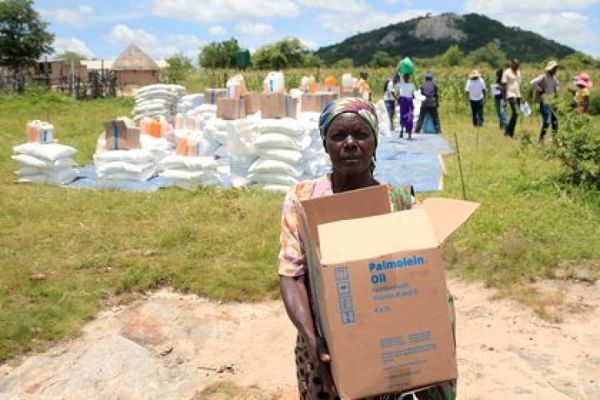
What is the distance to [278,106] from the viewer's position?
22.0 feet

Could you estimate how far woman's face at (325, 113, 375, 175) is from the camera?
1.58m

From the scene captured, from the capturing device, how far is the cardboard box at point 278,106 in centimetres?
664

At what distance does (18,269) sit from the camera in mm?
4168

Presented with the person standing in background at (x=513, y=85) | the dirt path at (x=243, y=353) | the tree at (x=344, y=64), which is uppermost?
the tree at (x=344, y=64)

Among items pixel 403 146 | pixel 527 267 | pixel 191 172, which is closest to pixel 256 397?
pixel 527 267

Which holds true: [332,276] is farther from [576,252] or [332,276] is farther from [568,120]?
[568,120]

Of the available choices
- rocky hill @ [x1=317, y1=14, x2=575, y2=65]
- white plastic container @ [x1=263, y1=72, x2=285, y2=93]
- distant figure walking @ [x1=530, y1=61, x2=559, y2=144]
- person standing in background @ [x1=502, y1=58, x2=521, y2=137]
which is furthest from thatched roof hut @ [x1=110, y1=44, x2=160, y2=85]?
rocky hill @ [x1=317, y1=14, x2=575, y2=65]

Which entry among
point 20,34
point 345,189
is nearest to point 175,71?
point 20,34

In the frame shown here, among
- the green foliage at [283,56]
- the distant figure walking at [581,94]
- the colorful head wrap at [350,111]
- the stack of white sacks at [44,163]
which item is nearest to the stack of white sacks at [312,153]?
the stack of white sacks at [44,163]

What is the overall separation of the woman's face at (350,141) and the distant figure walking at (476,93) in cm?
1064

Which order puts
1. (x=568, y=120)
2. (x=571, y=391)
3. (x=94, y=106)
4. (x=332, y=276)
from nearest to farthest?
(x=332, y=276) → (x=571, y=391) → (x=568, y=120) → (x=94, y=106)

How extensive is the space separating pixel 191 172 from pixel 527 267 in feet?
12.8

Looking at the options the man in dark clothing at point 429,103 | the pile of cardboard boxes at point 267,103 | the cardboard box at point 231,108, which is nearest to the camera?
the pile of cardboard boxes at point 267,103

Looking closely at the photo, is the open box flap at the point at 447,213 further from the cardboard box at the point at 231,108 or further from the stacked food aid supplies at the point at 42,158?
the stacked food aid supplies at the point at 42,158
